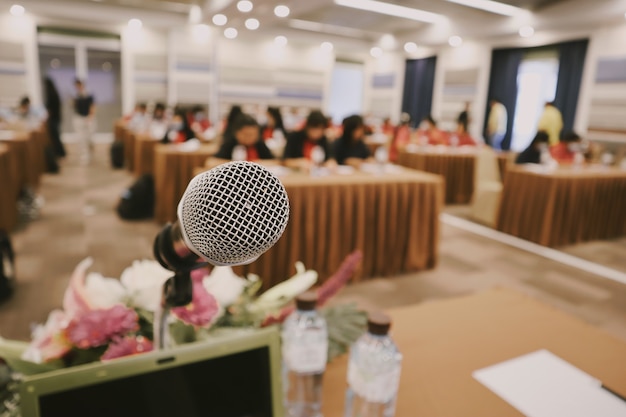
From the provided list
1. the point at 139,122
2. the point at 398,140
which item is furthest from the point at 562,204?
the point at 139,122

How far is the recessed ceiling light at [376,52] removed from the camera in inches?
469

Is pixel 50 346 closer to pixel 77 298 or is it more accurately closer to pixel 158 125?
pixel 77 298

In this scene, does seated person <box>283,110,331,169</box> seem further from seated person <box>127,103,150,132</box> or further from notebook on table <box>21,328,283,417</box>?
seated person <box>127,103,150,132</box>

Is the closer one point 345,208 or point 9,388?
point 9,388

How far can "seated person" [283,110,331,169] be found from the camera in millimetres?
3797

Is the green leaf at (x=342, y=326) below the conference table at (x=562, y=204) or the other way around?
the other way around

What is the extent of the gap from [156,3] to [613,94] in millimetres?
8619

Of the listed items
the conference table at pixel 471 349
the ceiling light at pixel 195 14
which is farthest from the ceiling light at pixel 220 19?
the conference table at pixel 471 349

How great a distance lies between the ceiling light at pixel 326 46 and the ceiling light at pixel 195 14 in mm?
3511

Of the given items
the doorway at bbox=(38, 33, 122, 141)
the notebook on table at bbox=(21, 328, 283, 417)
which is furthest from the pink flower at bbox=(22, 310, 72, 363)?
the doorway at bbox=(38, 33, 122, 141)

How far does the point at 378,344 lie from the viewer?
0.69m

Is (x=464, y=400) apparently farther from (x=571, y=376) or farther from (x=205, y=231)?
(x=205, y=231)

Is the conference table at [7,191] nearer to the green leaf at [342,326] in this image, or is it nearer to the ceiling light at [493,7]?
the green leaf at [342,326]

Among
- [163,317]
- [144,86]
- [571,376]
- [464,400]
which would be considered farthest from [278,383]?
[144,86]
